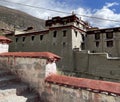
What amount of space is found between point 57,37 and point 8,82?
24986 millimetres

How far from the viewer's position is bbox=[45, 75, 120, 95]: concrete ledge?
4.78 metres

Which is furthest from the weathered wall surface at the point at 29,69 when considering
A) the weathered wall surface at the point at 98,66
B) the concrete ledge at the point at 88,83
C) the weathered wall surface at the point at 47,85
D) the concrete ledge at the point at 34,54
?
the weathered wall surface at the point at 98,66

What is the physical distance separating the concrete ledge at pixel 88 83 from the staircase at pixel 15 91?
898 millimetres

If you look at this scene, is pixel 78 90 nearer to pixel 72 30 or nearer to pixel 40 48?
pixel 72 30

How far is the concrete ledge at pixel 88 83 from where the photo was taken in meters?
4.78

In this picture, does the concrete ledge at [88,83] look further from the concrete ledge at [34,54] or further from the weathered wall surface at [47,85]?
the concrete ledge at [34,54]

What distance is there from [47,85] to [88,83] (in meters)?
1.72

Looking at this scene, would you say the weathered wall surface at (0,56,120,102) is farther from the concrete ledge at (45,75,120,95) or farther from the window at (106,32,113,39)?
the window at (106,32,113,39)

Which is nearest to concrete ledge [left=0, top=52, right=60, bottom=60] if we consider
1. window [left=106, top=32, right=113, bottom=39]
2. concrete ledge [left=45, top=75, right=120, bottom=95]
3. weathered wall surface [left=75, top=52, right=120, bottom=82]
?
concrete ledge [left=45, top=75, right=120, bottom=95]

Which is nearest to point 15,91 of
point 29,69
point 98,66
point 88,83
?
point 29,69

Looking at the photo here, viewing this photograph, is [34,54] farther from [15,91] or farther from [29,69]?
[15,91]

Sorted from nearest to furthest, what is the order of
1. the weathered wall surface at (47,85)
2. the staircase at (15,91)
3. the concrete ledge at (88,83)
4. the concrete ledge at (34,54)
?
1. the concrete ledge at (88,83)
2. the weathered wall surface at (47,85)
3. the staircase at (15,91)
4. the concrete ledge at (34,54)

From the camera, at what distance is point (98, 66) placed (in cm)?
2686

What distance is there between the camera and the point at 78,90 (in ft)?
17.8
